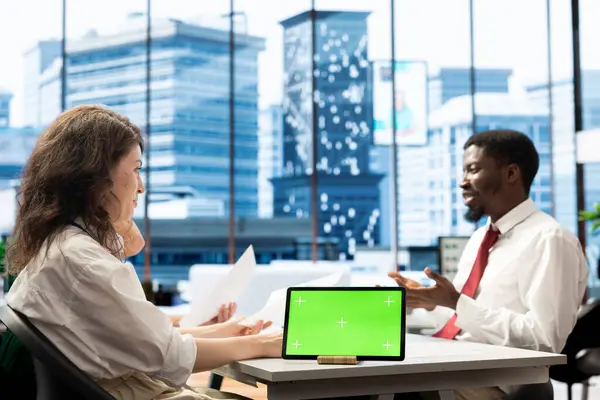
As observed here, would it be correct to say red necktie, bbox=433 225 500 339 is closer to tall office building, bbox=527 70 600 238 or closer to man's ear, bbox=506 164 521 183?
man's ear, bbox=506 164 521 183

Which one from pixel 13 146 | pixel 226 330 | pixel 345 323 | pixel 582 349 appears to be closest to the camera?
pixel 345 323

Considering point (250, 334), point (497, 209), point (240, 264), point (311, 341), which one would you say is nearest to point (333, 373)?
point (311, 341)

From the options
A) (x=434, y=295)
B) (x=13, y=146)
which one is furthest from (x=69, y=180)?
(x=13, y=146)

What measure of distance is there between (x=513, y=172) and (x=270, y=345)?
1215mm

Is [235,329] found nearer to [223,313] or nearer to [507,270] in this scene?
[223,313]

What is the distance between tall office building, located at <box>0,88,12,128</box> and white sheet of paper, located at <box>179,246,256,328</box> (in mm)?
7599

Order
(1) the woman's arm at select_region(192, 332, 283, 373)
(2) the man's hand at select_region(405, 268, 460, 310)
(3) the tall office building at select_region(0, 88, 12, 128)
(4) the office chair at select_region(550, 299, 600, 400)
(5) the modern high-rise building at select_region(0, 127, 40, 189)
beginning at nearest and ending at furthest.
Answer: (1) the woman's arm at select_region(192, 332, 283, 373) → (2) the man's hand at select_region(405, 268, 460, 310) → (4) the office chair at select_region(550, 299, 600, 400) → (3) the tall office building at select_region(0, 88, 12, 128) → (5) the modern high-rise building at select_region(0, 127, 40, 189)

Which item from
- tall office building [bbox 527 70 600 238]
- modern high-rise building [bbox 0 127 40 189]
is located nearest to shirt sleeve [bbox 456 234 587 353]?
tall office building [bbox 527 70 600 238]

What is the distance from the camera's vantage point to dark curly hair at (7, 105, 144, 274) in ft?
5.67

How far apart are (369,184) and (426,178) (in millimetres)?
669

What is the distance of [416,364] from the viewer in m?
1.79

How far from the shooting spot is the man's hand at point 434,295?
2.38 metres

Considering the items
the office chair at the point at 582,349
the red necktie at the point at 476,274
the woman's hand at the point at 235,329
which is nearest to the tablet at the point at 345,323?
the woman's hand at the point at 235,329

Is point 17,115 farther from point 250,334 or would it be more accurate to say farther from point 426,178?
point 250,334
